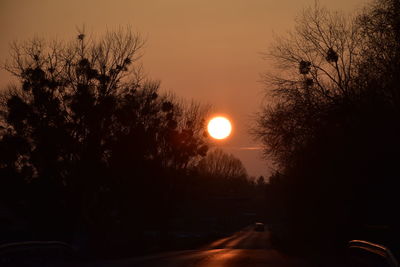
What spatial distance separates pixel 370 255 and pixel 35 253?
5.84 metres

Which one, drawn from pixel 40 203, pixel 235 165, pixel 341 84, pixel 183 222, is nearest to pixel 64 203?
pixel 40 203

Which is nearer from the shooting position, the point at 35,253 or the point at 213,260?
the point at 35,253

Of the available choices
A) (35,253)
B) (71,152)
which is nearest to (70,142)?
(71,152)

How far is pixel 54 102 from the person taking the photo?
118ft

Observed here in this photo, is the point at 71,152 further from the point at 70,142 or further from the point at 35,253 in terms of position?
the point at 35,253

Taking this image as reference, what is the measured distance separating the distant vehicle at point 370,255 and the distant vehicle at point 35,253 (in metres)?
5.39

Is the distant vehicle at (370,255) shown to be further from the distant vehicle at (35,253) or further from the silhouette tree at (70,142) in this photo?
the silhouette tree at (70,142)

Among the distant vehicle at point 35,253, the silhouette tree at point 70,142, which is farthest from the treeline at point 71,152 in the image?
the distant vehicle at point 35,253

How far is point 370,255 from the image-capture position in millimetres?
10125

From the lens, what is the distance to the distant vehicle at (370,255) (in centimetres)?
855

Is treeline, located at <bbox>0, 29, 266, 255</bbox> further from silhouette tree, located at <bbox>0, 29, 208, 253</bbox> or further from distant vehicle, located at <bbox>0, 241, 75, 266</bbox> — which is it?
distant vehicle, located at <bbox>0, 241, 75, 266</bbox>

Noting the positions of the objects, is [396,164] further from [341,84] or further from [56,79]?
[56,79]

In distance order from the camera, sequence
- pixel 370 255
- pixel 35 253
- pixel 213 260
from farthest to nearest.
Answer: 1. pixel 213 260
2. pixel 370 255
3. pixel 35 253

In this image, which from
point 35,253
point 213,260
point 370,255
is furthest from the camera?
point 213,260
